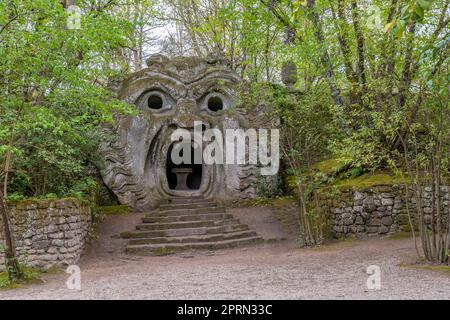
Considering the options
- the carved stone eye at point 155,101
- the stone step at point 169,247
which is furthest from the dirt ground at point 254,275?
the carved stone eye at point 155,101

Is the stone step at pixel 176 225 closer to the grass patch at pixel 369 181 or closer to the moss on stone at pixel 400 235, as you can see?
the grass patch at pixel 369 181

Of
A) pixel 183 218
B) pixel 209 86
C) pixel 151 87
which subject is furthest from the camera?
pixel 209 86

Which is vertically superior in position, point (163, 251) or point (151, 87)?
point (151, 87)

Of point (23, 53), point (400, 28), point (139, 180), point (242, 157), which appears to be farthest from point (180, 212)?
point (400, 28)

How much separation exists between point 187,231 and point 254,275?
13.9 feet

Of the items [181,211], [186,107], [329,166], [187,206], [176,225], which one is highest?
[186,107]

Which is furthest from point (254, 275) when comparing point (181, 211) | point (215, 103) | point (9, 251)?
point (215, 103)

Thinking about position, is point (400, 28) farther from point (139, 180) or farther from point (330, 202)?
point (139, 180)

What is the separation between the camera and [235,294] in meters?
4.98

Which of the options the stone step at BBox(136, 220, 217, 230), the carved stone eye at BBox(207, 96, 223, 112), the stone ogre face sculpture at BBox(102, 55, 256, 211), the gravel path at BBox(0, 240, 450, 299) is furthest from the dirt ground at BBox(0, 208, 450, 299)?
the carved stone eye at BBox(207, 96, 223, 112)

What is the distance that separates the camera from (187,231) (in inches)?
404

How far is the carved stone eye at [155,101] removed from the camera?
1290 cm

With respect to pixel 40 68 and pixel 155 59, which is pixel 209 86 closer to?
pixel 155 59

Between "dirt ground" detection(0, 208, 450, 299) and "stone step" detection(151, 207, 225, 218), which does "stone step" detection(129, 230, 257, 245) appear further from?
"stone step" detection(151, 207, 225, 218)
